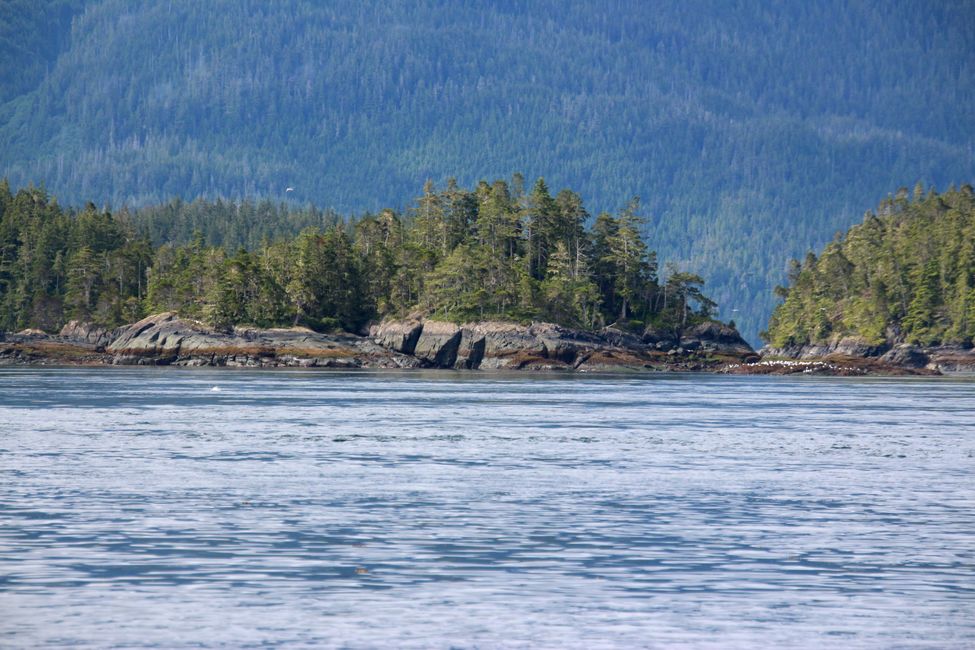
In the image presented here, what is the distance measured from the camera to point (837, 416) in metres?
72.9

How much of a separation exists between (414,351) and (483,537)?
6033 inches

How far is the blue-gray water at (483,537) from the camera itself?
765 inches

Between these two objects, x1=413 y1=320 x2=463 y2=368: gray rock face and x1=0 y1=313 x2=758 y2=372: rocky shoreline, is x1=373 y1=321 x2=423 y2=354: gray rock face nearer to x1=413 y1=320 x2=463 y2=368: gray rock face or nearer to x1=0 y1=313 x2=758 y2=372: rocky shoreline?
x1=0 y1=313 x2=758 y2=372: rocky shoreline

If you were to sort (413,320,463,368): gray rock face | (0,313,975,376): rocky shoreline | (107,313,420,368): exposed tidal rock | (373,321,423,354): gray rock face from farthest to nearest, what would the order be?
(373,321,423,354): gray rock face
(107,313,420,368): exposed tidal rock
(413,320,463,368): gray rock face
(0,313,975,376): rocky shoreline

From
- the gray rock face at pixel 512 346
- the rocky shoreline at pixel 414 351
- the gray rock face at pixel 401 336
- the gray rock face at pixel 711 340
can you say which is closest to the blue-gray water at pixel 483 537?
the gray rock face at pixel 512 346

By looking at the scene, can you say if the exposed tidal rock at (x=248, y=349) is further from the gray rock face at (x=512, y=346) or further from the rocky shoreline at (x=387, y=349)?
the gray rock face at (x=512, y=346)

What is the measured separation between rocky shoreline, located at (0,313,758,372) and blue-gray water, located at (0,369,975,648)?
114624mm

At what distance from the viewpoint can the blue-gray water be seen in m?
19.4

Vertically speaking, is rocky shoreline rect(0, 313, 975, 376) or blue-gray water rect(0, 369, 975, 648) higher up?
rocky shoreline rect(0, 313, 975, 376)

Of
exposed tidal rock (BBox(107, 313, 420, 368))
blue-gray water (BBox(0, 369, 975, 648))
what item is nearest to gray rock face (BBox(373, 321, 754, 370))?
exposed tidal rock (BBox(107, 313, 420, 368))

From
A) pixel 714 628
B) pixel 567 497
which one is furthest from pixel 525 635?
pixel 567 497

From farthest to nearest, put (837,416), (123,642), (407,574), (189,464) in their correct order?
(837,416), (189,464), (407,574), (123,642)

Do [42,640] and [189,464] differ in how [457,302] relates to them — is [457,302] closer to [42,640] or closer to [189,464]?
[189,464]

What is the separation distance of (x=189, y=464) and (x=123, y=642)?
2353cm
